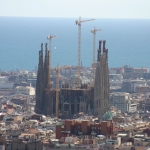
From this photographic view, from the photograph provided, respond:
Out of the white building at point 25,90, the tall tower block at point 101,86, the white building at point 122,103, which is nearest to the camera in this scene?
the tall tower block at point 101,86

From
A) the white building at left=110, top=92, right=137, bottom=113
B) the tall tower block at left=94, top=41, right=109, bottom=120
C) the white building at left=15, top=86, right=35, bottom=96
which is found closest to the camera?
the tall tower block at left=94, top=41, right=109, bottom=120

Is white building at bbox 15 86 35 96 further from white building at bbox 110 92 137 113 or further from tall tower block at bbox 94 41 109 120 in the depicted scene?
tall tower block at bbox 94 41 109 120

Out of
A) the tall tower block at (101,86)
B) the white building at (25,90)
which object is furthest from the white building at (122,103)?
the white building at (25,90)

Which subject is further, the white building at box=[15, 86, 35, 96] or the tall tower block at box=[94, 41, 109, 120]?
the white building at box=[15, 86, 35, 96]

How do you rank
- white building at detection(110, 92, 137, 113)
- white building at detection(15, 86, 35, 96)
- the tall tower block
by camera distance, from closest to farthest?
the tall tower block, white building at detection(110, 92, 137, 113), white building at detection(15, 86, 35, 96)

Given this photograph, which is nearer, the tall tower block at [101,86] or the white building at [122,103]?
the tall tower block at [101,86]

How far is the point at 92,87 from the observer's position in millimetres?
74688

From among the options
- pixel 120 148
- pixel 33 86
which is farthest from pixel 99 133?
pixel 33 86

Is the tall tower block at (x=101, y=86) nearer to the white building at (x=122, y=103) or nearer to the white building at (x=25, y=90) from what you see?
the white building at (x=122, y=103)

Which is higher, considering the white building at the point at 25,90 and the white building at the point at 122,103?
the white building at the point at 25,90

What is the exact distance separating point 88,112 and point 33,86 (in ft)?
109

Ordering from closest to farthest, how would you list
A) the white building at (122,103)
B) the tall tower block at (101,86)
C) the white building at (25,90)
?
the tall tower block at (101,86) < the white building at (122,103) < the white building at (25,90)

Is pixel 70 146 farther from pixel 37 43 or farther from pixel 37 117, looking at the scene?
pixel 37 43

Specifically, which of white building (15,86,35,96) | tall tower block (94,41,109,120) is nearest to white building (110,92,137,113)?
tall tower block (94,41,109,120)
